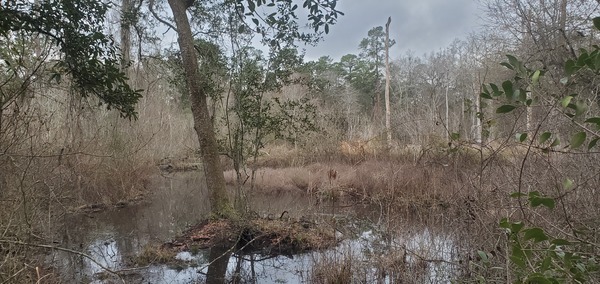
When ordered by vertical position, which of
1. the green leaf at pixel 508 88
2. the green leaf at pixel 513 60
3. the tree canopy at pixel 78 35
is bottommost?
the green leaf at pixel 508 88

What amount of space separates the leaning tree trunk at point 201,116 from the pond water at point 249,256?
45.2 inches

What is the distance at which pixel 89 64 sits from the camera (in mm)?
3781

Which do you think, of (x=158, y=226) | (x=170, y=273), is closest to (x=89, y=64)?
(x=170, y=273)

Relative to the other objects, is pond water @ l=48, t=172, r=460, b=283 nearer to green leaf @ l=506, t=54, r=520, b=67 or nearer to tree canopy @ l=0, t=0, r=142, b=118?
tree canopy @ l=0, t=0, r=142, b=118

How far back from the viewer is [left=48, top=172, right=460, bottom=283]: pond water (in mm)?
5016

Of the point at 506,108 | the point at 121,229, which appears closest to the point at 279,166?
the point at 121,229

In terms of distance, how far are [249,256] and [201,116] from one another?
9.95 ft

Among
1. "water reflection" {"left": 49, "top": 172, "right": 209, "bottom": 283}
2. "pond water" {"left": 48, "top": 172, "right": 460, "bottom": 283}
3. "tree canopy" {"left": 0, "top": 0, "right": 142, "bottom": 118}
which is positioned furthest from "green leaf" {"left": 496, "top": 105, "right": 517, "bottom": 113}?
"water reflection" {"left": 49, "top": 172, "right": 209, "bottom": 283}

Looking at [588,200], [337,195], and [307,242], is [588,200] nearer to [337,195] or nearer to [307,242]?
[307,242]

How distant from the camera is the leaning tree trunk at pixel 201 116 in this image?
26.1ft

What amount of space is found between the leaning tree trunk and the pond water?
115 cm

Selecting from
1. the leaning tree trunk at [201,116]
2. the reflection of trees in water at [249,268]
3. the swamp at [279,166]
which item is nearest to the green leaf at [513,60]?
the swamp at [279,166]

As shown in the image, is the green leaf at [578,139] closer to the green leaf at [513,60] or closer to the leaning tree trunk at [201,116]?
the green leaf at [513,60]

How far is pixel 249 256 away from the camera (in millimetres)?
6973
